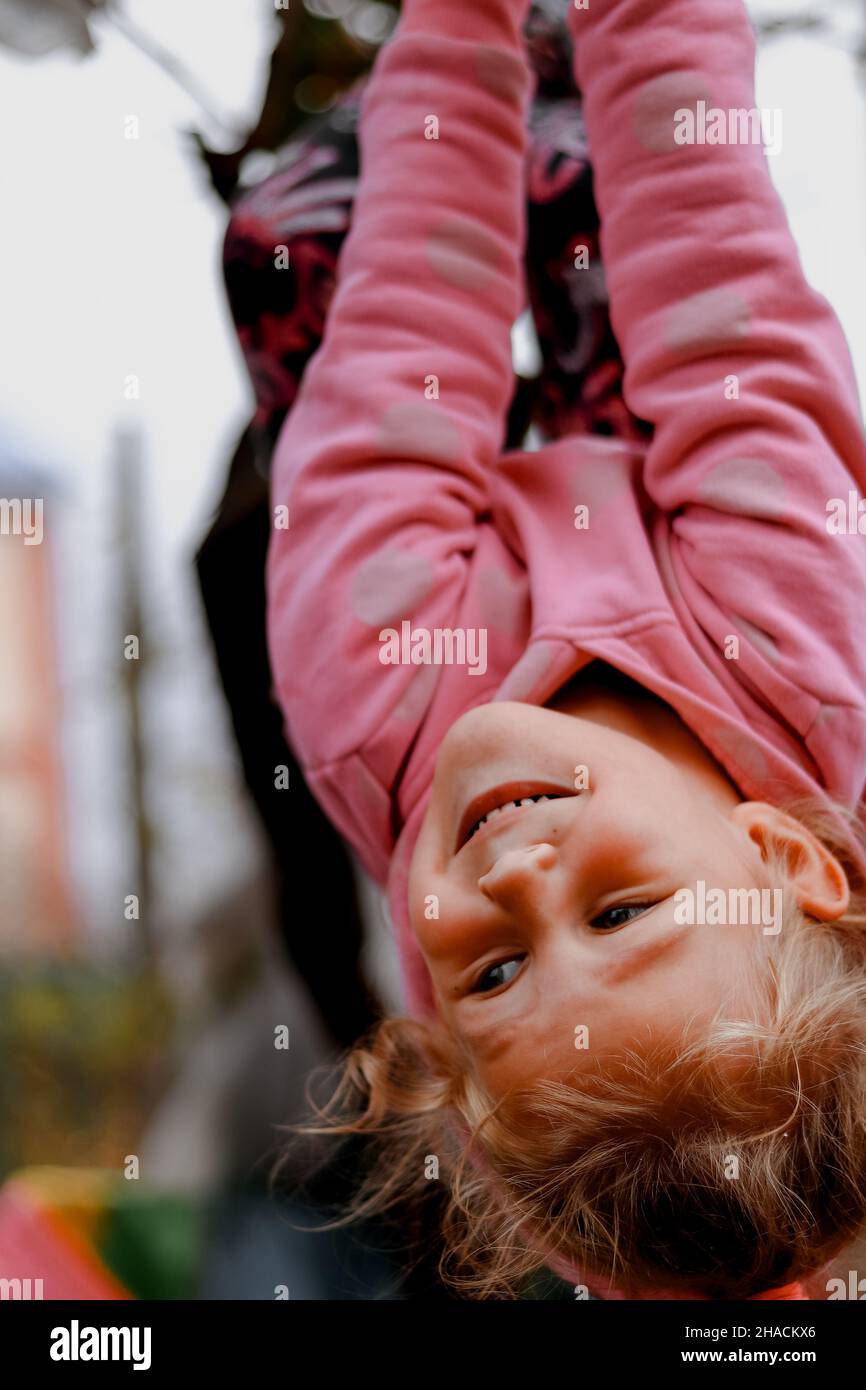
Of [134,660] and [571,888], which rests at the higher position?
[134,660]

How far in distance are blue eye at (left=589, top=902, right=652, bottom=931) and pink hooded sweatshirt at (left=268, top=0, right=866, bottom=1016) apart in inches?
3.9

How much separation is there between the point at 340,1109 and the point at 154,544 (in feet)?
1.37

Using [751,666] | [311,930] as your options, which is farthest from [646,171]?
[311,930]

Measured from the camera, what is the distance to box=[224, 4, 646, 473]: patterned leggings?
2.92ft

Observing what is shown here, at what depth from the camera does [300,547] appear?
0.83 m

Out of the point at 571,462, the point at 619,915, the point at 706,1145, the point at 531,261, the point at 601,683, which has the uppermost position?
the point at 531,261

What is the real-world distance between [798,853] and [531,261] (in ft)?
1.48

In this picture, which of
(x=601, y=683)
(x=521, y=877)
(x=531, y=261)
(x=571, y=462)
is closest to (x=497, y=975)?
(x=521, y=877)

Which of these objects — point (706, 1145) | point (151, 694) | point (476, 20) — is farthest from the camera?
point (151, 694)

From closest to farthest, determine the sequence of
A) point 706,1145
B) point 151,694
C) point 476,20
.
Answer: point 706,1145
point 476,20
point 151,694

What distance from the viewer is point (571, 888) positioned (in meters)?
0.73

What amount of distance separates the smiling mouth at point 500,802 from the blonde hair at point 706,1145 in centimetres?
13

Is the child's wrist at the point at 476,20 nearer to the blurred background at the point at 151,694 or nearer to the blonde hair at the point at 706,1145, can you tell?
the blurred background at the point at 151,694

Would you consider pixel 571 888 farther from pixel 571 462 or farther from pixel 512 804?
pixel 571 462
